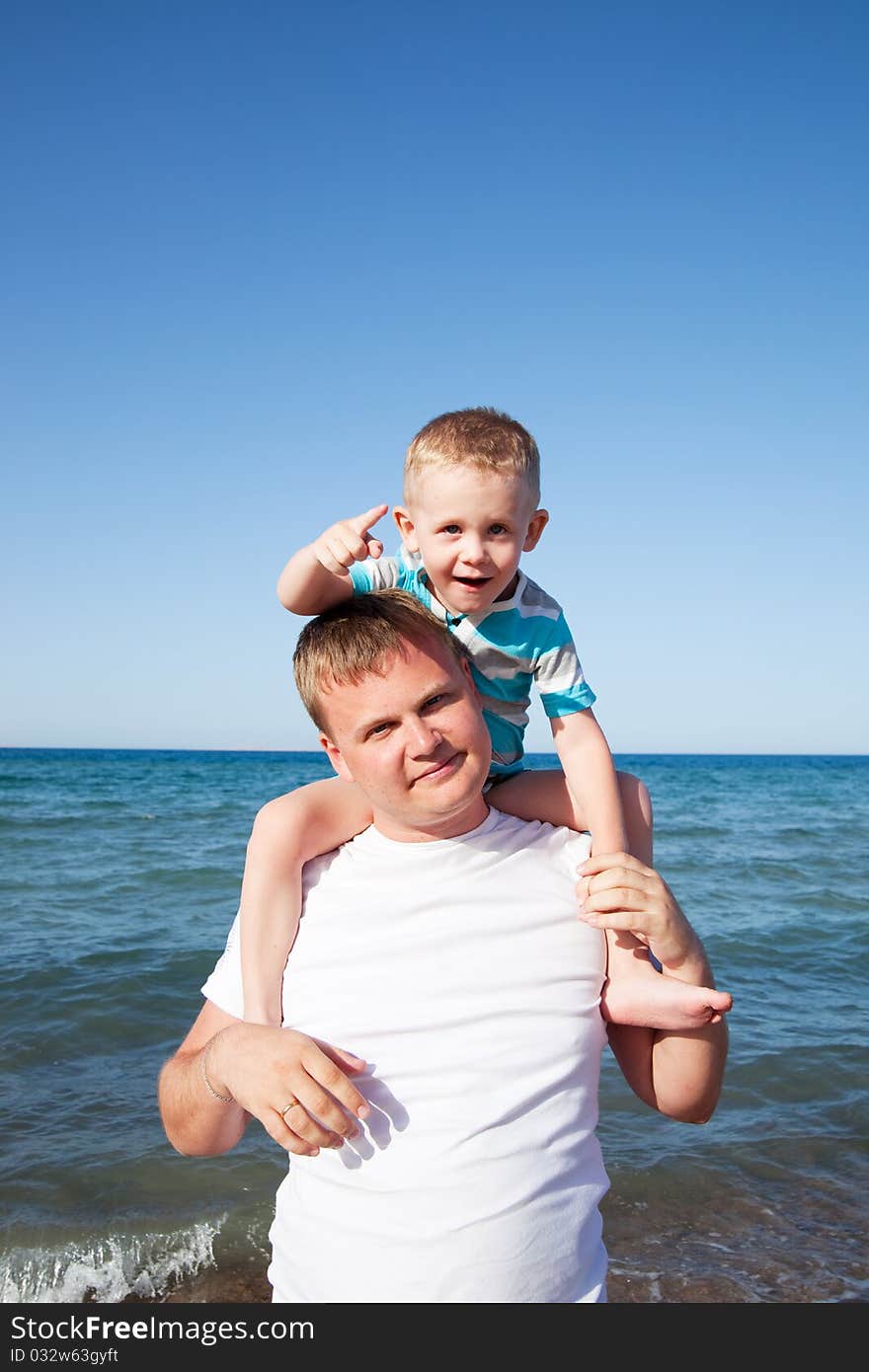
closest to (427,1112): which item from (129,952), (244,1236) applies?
(244,1236)

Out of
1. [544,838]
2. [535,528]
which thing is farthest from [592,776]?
[535,528]

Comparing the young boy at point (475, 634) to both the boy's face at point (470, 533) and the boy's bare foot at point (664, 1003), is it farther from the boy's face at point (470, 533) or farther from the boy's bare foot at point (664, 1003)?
the boy's bare foot at point (664, 1003)

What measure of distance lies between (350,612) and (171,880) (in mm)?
10632

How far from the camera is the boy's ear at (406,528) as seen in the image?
8.93 feet

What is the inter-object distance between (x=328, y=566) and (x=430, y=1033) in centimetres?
105

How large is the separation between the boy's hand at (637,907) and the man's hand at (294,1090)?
0.60 m

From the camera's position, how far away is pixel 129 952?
28.2 ft

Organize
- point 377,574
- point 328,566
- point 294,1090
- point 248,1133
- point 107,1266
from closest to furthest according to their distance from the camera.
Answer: point 294,1090 → point 328,566 → point 377,574 → point 107,1266 → point 248,1133

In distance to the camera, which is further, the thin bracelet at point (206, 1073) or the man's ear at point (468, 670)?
the man's ear at point (468, 670)

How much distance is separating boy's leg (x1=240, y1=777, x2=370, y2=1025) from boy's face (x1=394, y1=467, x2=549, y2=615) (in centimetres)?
59

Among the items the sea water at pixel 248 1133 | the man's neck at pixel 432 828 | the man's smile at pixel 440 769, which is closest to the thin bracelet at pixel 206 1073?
the man's neck at pixel 432 828

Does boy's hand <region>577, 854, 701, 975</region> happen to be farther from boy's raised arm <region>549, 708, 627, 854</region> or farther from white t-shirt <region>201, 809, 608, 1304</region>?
boy's raised arm <region>549, 708, 627, 854</region>

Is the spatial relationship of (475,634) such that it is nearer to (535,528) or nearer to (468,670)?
(468,670)

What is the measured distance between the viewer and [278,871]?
7.53ft
